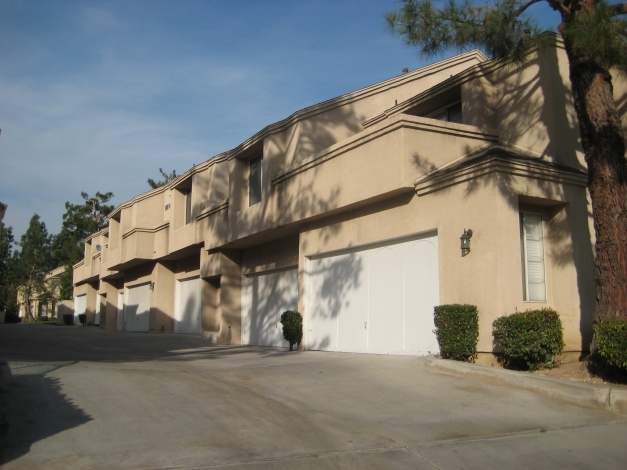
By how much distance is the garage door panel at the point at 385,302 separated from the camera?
44.4ft

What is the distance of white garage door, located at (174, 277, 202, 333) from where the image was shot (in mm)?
25641

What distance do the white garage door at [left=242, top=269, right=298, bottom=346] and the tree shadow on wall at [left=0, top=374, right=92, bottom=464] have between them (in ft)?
31.6

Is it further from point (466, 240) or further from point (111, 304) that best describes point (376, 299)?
point (111, 304)

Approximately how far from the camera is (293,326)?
54.2ft

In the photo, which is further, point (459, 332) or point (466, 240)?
point (466, 240)

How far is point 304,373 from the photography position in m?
11.2

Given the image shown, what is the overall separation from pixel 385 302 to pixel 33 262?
56.7 meters

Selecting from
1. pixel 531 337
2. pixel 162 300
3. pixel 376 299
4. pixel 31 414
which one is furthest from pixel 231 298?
pixel 31 414

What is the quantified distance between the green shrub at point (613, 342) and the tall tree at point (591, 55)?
54 cm

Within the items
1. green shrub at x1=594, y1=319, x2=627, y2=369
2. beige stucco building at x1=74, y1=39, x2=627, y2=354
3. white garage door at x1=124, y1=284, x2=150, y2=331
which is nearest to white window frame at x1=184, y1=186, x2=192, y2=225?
beige stucco building at x1=74, y1=39, x2=627, y2=354

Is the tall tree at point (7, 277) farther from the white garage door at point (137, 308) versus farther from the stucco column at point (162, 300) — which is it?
the stucco column at point (162, 300)

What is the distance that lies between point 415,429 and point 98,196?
57.3 m

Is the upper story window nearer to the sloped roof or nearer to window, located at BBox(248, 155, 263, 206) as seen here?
the sloped roof

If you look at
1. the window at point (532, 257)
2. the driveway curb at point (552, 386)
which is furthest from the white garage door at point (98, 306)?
the driveway curb at point (552, 386)
